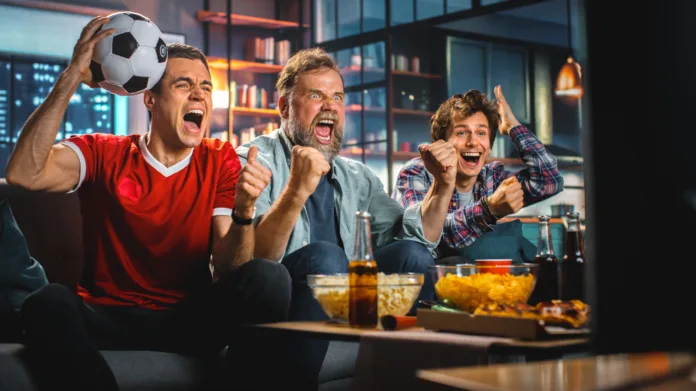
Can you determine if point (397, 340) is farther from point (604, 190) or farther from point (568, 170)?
point (568, 170)

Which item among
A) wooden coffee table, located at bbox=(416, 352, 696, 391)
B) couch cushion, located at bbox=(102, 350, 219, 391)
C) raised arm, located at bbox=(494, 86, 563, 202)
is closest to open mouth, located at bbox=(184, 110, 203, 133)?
couch cushion, located at bbox=(102, 350, 219, 391)

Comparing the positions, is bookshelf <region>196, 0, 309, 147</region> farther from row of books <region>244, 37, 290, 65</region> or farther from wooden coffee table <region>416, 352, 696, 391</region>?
wooden coffee table <region>416, 352, 696, 391</region>

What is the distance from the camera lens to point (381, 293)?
146 cm

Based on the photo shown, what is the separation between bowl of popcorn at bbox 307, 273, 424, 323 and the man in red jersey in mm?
129

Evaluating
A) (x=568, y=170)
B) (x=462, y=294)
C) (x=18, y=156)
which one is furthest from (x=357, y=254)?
(x=568, y=170)

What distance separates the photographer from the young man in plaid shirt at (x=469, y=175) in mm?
2252

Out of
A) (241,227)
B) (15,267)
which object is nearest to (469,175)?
(241,227)

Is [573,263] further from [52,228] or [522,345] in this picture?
[52,228]

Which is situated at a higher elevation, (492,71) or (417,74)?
(492,71)

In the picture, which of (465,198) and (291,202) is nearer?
(291,202)

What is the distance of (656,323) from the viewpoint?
1.34 ft

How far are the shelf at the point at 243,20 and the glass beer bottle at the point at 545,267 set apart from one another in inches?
209

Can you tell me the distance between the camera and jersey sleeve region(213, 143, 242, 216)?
192 cm

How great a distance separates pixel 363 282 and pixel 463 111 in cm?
163
